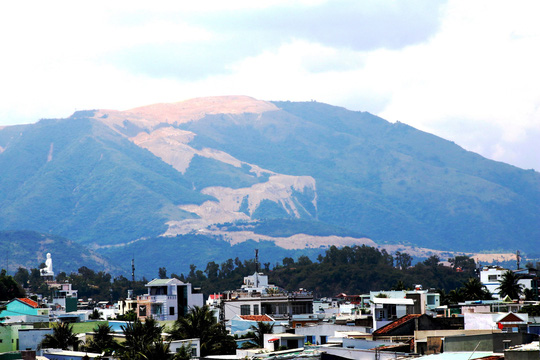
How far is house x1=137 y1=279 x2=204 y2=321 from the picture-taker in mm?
Result: 119562

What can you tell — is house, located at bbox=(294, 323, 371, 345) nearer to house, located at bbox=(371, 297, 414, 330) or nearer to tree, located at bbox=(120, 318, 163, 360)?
house, located at bbox=(371, 297, 414, 330)

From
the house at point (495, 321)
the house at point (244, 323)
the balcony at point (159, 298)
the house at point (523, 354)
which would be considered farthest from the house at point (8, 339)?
the house at point (523, 354)

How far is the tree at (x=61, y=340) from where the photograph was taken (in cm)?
8023

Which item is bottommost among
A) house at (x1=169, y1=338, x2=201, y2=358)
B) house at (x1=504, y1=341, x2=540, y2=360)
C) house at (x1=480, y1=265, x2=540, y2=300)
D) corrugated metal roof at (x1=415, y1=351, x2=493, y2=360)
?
house at (x1=169, y1=338, x2=201, y2=358)

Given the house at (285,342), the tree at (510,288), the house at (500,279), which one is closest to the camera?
the house at (285,342)

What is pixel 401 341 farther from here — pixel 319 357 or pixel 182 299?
pixel 182 299

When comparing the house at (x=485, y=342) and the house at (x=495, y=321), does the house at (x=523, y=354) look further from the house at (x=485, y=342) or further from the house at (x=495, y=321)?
the house at (x=495, y=321)

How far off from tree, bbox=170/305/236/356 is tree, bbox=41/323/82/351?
8.12 m

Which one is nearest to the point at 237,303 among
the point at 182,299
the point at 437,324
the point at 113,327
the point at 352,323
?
the point at 182,299

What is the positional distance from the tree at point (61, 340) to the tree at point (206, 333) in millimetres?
8123

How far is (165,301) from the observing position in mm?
120188

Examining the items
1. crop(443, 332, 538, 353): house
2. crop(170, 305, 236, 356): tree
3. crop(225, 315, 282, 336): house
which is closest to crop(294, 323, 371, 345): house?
crop(170, 305, 236, 356): tree

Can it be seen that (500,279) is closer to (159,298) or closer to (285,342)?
(159,298)

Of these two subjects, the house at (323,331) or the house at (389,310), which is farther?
the house at (323,331)
